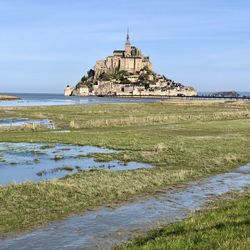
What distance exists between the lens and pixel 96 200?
54.0 ft

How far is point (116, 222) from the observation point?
13734mm

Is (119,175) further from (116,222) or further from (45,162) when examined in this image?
(116,222)

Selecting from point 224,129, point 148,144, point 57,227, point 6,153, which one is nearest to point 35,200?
point 57,227

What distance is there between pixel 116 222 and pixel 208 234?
175 inches

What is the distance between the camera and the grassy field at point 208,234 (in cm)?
897

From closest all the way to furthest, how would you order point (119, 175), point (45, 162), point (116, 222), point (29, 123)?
point (116, 222)
point (119, 175)
point (45, 162)
point (29, 123)

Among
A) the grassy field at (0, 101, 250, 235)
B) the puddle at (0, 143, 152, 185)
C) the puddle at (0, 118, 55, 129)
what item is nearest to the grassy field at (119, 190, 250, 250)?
the grassy field at (0, 101, 250, 235)

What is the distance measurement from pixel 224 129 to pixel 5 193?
3486 cm

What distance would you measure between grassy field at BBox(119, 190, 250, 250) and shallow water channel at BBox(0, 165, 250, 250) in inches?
48.0

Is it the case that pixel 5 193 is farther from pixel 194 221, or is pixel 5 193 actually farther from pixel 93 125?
pixel 93 125

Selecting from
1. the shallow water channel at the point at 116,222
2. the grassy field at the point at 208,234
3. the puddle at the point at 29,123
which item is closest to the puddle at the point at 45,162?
the shallow water channel at the point at 116,222

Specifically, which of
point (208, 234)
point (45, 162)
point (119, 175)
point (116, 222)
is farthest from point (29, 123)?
point (208, 234)

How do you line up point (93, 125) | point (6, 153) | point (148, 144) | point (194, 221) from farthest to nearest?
point (93, 125)
point (148, 144)
point (6, 153)
point (194, 221)

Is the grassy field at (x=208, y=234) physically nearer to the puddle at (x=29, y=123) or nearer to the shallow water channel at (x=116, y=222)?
the shallow water channel at (x=116, y=222)
